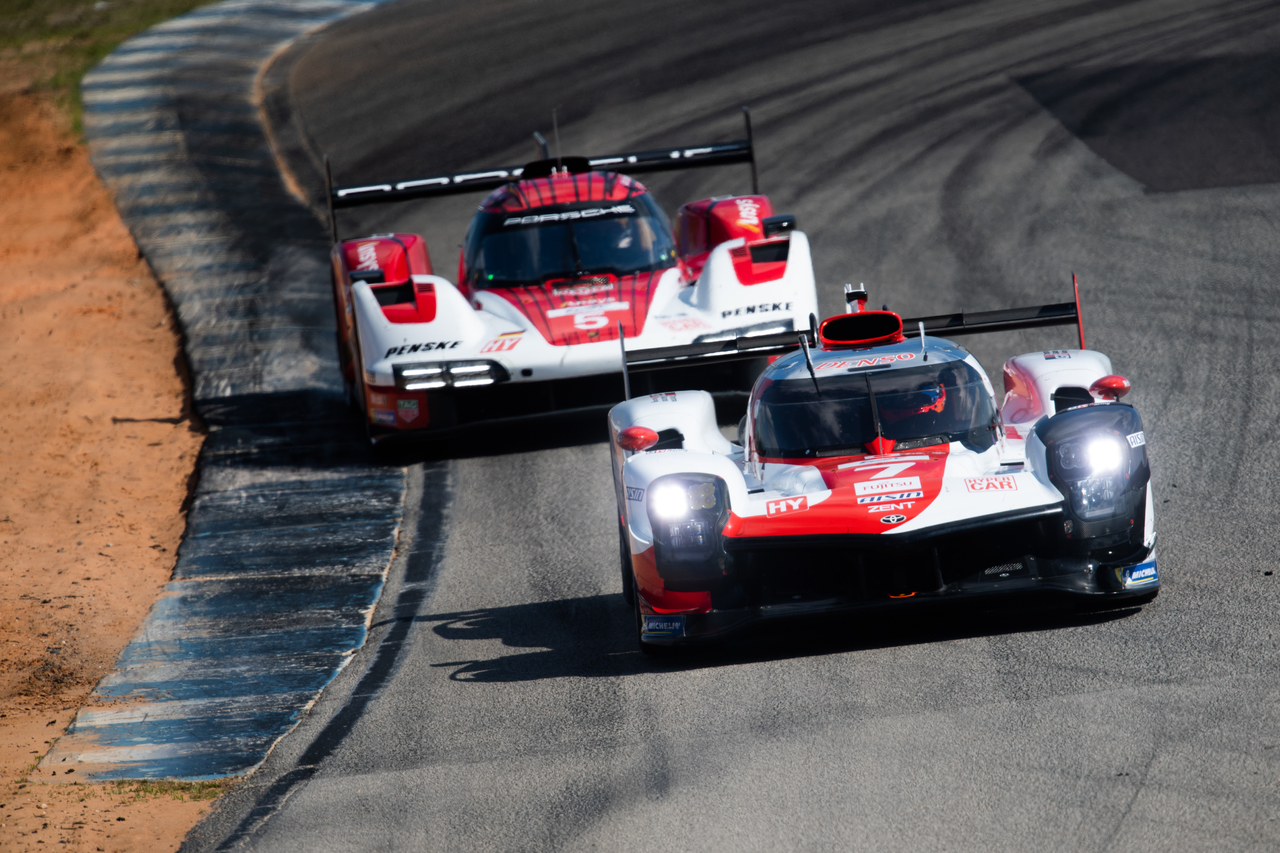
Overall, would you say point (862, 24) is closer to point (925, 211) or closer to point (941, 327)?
point (925, 211)

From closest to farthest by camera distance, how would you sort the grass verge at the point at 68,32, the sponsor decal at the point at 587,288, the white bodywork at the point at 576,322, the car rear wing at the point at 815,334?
the car rear wing at the point at 815,334 < the white bodywork at the point at 576,322 < the sponsor decal at the point at 587,288 < the grass verge at the point at 68,32

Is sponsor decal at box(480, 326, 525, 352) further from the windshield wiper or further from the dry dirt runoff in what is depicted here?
the windshield wiper

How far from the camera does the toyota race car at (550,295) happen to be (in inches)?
430

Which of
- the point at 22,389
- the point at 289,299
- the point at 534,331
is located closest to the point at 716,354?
the point at 534,331

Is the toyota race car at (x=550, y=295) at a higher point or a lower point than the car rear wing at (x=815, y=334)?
lower

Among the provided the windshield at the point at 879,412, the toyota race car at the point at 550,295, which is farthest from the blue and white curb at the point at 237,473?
the windshield at the point at 879,412

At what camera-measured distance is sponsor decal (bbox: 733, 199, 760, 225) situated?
1287cm

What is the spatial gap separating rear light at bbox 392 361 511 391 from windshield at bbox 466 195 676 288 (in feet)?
4.13

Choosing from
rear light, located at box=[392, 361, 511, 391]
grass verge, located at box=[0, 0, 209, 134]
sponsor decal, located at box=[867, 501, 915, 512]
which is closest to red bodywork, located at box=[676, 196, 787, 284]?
rear light, located at box=[392, 361, 511, 391]

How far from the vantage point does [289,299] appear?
16.7 meters

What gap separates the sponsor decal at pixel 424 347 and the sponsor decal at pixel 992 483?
5261 mm

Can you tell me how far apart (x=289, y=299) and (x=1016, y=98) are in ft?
31.3

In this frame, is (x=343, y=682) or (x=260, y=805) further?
(x=343, y=682)

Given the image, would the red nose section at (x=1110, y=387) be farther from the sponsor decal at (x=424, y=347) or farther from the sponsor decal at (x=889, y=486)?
the sponsor decal at (x=424, y=347)
